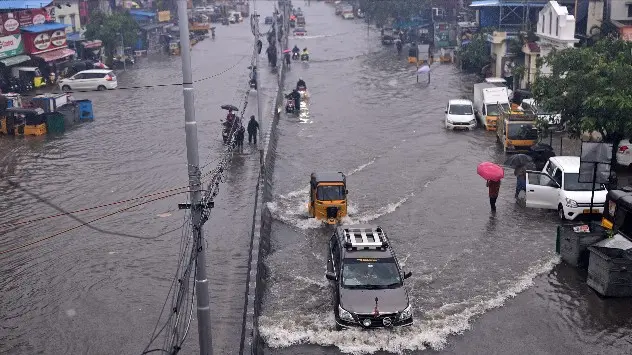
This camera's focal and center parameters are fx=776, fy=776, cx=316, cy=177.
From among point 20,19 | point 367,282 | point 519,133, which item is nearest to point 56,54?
point 20,19

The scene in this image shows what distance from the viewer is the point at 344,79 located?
4822cm

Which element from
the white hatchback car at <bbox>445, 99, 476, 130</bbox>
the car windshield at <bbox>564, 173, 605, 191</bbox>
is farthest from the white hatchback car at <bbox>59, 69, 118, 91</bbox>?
the car windshield at <bbox>564, 173, 605, 191</bbox>

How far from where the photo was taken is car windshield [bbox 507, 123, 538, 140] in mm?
27505

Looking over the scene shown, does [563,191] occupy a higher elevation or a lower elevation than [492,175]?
lower

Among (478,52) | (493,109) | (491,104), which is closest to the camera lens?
(493,109)

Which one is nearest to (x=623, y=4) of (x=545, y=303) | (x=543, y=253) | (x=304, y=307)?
(x=543, y=253)

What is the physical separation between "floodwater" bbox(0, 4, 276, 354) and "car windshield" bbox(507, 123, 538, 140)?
909 cm

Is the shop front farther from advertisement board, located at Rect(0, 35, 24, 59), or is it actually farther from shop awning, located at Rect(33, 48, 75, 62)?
advertisement board, located at Rect(0, 35, 24, 59)

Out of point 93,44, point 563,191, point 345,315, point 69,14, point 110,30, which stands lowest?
point 345,315

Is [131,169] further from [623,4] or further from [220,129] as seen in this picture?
[623,4]

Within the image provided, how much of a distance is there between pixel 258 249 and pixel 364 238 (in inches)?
108

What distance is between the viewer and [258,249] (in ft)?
56.4

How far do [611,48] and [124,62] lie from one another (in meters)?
37.1

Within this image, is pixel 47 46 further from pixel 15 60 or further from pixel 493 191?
pixel 493 191
